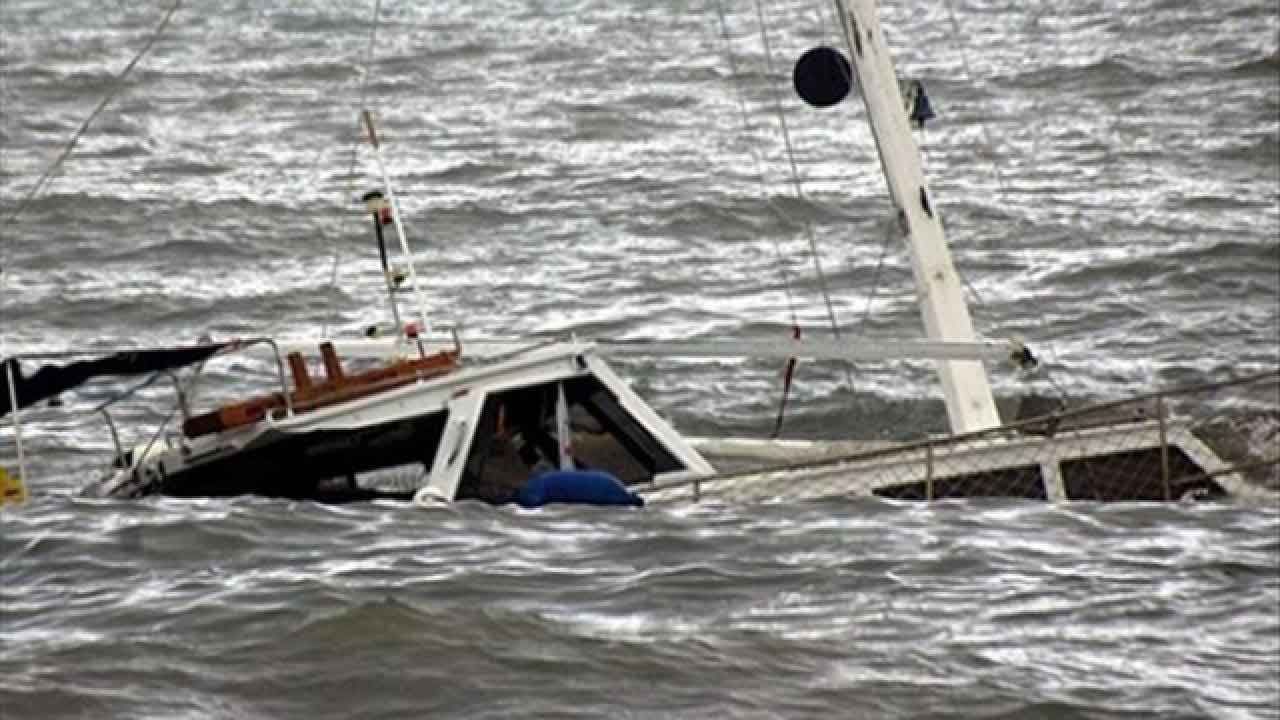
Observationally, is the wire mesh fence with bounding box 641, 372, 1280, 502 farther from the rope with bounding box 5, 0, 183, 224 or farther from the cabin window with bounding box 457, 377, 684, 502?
the rope with bounding box 5, 0, 183, 224

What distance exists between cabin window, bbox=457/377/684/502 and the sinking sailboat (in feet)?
0.04

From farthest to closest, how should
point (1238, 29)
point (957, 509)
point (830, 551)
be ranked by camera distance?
point (1238, 29)
point (957, 509)
point (830, 551)

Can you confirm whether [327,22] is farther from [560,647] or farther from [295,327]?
[560,647]

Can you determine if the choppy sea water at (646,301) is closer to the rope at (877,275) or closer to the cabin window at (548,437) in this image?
the rope at (877,275)

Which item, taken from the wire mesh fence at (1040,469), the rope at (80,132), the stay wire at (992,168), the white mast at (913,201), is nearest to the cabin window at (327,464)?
the wire mesh fence at (1040,469)

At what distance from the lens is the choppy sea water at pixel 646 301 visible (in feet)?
53.6

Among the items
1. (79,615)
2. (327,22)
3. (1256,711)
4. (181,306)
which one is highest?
(327,22)

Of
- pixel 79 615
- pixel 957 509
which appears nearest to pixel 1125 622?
pixel 957 509

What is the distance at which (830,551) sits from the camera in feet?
61.6

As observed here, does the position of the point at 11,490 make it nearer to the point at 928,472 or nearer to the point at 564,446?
the point at 564,446

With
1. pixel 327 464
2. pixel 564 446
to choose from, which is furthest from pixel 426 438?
pixel 564 446

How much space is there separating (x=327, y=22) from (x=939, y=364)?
138ft

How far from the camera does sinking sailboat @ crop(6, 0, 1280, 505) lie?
68.6ft

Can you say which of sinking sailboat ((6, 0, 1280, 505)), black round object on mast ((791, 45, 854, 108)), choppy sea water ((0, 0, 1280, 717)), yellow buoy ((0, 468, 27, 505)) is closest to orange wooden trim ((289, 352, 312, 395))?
sinking sailboat ((6, 0, 1280, 505))
